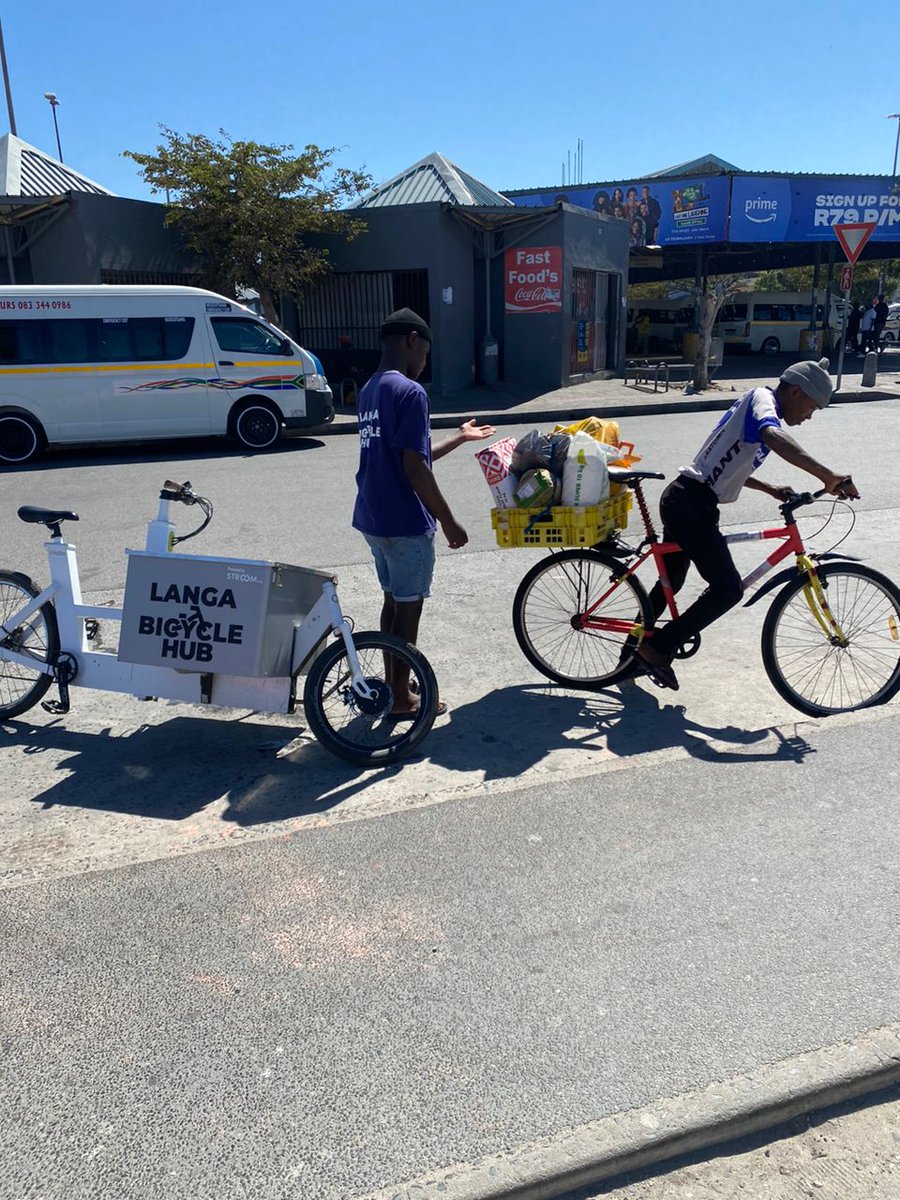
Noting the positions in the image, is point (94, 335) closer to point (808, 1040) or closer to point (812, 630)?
point (812, 630)

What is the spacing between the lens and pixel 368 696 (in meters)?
4.06

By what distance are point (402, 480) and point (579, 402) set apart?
49.7 feet

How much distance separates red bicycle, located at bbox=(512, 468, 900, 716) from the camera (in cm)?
448

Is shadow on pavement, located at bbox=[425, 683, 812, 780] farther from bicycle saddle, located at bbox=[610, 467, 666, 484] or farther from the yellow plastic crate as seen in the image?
bicycle saddle, located at bbox=[610, 467, 666, 484]

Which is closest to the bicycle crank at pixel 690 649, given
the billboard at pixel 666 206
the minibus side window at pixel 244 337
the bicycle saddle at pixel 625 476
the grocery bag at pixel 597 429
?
the bicycle saddle at pixel 625 476

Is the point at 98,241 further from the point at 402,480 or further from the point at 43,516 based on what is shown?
the point at 402,480

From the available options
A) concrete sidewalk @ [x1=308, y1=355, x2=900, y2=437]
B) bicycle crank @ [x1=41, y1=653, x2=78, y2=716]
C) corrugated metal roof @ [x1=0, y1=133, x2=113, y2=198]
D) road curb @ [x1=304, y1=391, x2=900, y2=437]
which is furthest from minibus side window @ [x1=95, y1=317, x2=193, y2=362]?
bicycle crank @ [x1=41, y1=653, x2=78, y2=716]

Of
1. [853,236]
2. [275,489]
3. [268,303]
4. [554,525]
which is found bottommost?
[275,489]

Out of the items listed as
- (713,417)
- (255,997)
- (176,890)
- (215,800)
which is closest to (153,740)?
(215,800)

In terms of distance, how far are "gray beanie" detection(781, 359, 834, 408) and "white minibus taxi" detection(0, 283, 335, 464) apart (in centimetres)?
1069

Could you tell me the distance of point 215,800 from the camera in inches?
153

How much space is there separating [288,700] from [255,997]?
1.60 m

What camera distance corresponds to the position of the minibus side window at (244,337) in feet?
44.4

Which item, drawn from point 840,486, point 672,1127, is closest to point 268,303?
point 840,486
